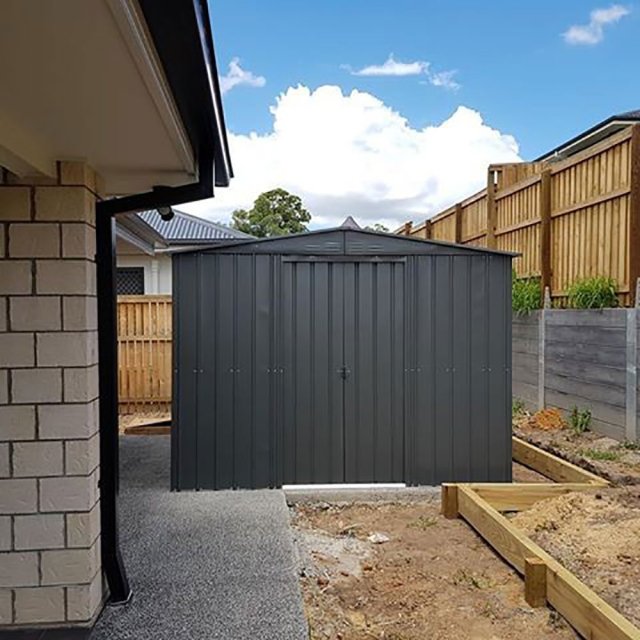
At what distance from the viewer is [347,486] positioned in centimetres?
562

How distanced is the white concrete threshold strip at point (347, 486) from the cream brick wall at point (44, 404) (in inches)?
110

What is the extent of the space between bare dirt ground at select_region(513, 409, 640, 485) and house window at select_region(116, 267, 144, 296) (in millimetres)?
6809

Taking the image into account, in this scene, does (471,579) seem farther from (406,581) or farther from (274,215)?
(274,215)

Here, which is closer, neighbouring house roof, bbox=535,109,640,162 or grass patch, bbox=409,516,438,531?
grass patch, bbox=409,516,438,531

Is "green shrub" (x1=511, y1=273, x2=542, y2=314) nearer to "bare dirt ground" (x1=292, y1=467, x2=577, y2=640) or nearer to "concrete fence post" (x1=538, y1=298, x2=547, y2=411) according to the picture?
"concrete fence post" (x1=538, y1=298, x2=547, y2=411)

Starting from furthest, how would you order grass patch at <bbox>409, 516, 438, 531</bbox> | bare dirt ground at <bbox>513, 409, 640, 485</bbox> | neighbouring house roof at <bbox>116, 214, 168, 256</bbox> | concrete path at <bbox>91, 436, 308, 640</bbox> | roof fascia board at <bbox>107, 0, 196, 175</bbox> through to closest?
bare dirt ground at <bbox>513, 409, 640, 485</bbox>, neighbouring house roof at <bbox>116, 214, 168, 256</bbox>, grass patch at <bbox>409, 516, 438, 531</bbox>, concrete path at <bbox>91, 436, 308, 640</bbox>, roof fascia board at <bbox>107, 0, 196, 175</bbox>

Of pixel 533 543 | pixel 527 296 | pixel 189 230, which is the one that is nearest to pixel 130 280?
pixel 189 230

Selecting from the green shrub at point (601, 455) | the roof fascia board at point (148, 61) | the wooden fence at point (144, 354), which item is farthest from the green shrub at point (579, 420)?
the roof fascia board at point (148, 61)

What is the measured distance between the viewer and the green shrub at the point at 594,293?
21.9ft

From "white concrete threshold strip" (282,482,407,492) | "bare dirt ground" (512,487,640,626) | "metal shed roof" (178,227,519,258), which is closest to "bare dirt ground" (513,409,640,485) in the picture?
"bare dirt ground" (512,487,640,626)

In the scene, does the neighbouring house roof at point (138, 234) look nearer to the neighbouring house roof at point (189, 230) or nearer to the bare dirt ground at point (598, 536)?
the bare dirt ground at point (598, 536)

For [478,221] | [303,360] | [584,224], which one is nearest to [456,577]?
[303,360]

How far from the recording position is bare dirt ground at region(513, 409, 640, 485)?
5.59m

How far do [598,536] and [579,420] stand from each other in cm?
307
